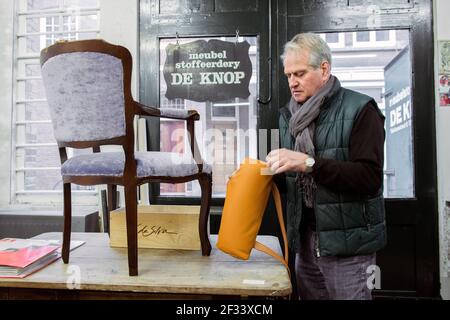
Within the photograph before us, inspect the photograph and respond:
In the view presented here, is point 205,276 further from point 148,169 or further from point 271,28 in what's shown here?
point 271,28

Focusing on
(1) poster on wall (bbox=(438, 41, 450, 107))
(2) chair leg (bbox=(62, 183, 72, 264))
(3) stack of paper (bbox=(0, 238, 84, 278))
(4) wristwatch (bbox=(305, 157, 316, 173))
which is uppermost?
(1) poster on wall (bbox=(438, 41, 450, 107))

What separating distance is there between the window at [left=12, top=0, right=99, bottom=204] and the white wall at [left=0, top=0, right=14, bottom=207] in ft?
0.14

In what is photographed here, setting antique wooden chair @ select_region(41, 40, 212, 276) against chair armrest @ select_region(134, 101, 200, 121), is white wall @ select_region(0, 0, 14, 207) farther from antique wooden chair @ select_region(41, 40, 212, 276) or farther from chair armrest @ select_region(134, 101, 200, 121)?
chair armrest @ select_region(134, 101, 200, 121)

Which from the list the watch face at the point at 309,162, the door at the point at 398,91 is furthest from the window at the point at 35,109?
the watch face at the point at 309,162

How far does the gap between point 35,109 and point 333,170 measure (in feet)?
8.22

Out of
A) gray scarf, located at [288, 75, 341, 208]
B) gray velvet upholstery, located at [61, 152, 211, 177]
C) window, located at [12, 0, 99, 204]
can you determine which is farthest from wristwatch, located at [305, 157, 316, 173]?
window, located at [12, 0, 99, 204]

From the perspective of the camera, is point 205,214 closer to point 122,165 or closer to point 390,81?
point 122,165

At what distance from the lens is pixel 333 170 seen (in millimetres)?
1092

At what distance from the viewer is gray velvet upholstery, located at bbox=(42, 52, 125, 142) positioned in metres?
1.11

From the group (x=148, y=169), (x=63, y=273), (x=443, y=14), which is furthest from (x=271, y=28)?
(x=63, y=273)

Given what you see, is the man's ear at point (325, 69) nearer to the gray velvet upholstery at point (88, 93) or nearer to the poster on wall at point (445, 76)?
the gray velvet upholstery at point (88, 93)

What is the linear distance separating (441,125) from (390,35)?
2.31ft

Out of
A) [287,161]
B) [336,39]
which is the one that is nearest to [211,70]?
[336,39]

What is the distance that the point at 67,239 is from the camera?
1287 millimetres
